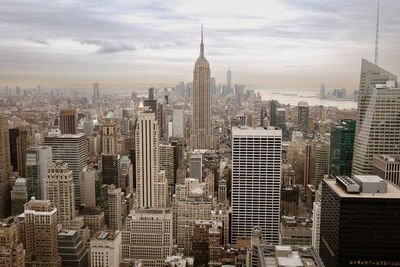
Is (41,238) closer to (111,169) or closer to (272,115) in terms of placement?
(111,169)

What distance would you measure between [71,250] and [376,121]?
8.25m

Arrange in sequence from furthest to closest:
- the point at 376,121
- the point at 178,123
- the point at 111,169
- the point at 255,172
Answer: the point at 178,123 → the point at 111,169 → the point at 255,172 → the point at 376,121

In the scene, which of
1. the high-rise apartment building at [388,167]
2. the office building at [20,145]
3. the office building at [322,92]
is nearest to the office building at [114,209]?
the office building at [20,145]

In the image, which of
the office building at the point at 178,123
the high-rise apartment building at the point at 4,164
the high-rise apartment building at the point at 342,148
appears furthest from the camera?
the office building at the point at 178,123

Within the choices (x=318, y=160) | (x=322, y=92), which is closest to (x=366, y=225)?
(x=322, y=92)

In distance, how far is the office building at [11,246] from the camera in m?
6.99

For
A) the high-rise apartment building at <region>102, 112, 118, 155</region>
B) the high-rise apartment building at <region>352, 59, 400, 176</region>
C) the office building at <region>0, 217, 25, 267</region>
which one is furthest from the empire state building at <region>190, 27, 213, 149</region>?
the office building at <region>0, 217, 25, 267</region>

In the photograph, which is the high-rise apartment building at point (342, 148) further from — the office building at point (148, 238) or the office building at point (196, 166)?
the office building at point (196, 166)

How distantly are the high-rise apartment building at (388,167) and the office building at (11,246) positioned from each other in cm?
750

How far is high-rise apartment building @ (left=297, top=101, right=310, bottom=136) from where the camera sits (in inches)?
417

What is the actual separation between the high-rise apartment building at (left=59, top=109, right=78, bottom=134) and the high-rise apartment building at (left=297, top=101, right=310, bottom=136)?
6351 mm

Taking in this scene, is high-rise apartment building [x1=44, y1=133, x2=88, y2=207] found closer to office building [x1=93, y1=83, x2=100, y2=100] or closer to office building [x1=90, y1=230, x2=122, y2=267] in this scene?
office building [x1=93, y1=83, x2=100, y2=100]

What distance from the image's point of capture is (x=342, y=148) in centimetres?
1152

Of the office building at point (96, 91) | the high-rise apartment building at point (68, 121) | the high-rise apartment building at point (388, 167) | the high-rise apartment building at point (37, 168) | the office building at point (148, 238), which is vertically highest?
the office building at point (96, 91)
